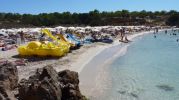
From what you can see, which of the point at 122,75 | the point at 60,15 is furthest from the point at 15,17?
the point at 122,75

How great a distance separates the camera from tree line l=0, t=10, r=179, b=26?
86312mm

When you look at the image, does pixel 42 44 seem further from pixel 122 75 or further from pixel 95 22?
pixel 95 22

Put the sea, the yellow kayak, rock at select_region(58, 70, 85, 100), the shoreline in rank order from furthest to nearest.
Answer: the yellow kayak, the shoreline, the sea, rock at select_region(58, 70, 85, 100)

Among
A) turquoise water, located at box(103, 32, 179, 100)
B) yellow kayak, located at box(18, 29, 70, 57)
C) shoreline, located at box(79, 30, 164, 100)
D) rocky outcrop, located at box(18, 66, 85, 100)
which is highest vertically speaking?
rocky outcrop, located at box(18, 66, 85, 100)

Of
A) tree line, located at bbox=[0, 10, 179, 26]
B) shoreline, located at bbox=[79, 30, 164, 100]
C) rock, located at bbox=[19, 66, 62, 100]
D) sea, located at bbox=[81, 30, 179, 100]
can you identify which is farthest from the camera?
tree line, located at bbox=[0, 10, 179, 26]

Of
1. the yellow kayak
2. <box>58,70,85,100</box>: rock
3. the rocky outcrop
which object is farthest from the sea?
the yellow kayak

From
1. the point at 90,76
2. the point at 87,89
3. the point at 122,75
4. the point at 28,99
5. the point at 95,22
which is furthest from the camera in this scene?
the point at 95,22

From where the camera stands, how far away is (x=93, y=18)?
92.8m

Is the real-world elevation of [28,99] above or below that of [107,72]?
above

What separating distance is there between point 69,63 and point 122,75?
412 cm

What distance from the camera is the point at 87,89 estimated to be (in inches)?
625

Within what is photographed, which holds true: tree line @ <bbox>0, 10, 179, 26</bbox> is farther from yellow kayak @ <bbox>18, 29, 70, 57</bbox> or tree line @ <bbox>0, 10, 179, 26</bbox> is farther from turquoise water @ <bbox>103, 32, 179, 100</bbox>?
turquoise water @ <bbox>103, 32, 179, 100</bbox>

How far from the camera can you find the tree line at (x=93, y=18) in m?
86.3

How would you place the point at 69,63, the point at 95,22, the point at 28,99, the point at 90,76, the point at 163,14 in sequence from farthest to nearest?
1. the point at 163,14
2. the point at 95,22
3. the point at 69,63
4. the point at 90,76
5. the point at 28,99
